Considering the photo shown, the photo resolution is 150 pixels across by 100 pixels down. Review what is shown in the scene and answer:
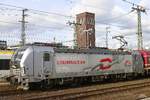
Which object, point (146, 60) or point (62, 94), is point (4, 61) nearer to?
point (62, 94)

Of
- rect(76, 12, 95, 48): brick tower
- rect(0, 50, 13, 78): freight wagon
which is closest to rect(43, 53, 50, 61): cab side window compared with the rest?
rect(0, 50, 13, 78): freight wagon

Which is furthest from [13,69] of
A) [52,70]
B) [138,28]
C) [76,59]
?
[138,28]

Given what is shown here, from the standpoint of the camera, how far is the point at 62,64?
929 inches

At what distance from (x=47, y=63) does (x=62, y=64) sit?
1.53 meters

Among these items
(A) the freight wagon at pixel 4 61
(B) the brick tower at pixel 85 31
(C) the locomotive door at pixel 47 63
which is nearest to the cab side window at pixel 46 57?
(C) the locomotive door at pixel 47 63

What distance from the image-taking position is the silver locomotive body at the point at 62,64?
2139 cm

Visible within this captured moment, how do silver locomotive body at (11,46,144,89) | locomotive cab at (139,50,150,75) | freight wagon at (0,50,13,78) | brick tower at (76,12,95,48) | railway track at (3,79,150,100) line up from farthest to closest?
1. brick tower at (76,12,95,48)
2. locomotive cab at (139,50,150,75)
3. freight wagon at (0,50,13,78)
4. silver locomotive body at (11,46,144,89)
5. railway track at (3,79,150,100)

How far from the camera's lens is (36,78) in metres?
21.6

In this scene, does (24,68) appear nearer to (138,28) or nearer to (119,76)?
(119,76)

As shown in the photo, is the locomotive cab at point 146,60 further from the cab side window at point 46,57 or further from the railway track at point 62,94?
the cab side window at point 46,57

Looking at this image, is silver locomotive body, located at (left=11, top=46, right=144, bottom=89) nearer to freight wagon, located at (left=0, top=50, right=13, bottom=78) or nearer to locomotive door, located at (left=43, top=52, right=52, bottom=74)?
locomotive door, located at (left=43, top=52, right=52, bottom=74)

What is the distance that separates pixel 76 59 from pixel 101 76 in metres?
4.11

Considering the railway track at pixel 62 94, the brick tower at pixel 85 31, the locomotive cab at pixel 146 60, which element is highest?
the brick tower at pixel 85 31

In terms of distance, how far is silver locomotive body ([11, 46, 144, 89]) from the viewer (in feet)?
70.2
